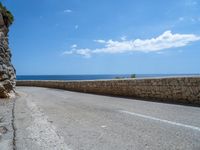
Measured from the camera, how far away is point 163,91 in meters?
8.50

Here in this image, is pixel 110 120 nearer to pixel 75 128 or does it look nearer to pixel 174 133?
pixel 75 128

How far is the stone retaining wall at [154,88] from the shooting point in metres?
7.38

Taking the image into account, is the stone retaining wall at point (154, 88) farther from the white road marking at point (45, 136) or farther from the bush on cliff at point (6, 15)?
the bush on cliff at point (6, 15)

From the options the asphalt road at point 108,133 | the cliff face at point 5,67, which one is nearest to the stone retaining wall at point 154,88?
the asphalt road at point 108,133

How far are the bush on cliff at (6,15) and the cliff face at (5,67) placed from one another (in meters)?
0.24

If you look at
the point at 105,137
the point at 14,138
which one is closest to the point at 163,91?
the point at 105,137

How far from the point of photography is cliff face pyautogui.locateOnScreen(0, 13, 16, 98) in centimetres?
898

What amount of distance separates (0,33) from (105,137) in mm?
8925

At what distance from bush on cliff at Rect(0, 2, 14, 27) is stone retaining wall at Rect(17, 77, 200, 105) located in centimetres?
629

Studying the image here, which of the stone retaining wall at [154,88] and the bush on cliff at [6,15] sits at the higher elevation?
the bush on cliff at [6,15]

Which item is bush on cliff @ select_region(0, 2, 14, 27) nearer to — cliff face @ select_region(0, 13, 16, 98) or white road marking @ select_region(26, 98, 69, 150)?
cliff face @ select_region(0, 13, 16, 98)

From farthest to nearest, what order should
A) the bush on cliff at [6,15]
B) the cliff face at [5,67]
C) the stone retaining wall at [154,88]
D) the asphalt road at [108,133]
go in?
the bush on cliff at [6,15], the cliff face at [5,67], the stone retaining wall at [154,88], the asphalt road at [108,133]

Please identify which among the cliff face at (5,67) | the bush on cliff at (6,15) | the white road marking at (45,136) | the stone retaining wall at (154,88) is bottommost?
the white road marking at (45,136)

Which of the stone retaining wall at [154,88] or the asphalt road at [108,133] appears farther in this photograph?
the stone retaining wall at [154,88]
